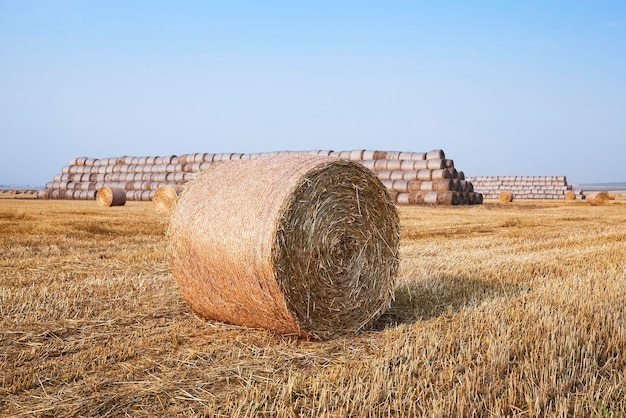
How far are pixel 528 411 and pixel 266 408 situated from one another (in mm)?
1258

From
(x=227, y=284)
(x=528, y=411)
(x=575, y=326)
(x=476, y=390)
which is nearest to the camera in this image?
(x=528, y=411)

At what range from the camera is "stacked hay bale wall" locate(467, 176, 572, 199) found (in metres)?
42.5

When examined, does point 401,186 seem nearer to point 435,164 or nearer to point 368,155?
point 435,164

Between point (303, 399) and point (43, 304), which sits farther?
point (43, 304)

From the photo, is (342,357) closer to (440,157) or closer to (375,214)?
(375,214)

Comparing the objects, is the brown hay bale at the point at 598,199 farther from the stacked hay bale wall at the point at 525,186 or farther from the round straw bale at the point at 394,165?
the stacked hay bale wall at the point at 525,186

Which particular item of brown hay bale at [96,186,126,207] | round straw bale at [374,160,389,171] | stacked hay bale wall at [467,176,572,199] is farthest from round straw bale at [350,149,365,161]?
stacked hay bale wall at [467,176,572,199]

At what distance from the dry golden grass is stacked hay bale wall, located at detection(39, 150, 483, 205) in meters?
12.9

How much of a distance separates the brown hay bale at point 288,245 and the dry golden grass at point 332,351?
0.69 feet

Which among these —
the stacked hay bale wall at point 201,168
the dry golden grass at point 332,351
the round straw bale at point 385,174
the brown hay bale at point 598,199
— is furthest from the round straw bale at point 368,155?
the dry golden grass at point 332,351

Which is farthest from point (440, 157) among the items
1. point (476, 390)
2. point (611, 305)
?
point (476, 390)

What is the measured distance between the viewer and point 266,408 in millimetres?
3078

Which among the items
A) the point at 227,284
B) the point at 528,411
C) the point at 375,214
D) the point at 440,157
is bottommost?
the point at 528,411

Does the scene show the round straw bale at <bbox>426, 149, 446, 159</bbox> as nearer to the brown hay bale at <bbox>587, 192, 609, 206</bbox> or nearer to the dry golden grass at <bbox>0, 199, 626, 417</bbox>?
the brown hay bale at <bbox>587, 192, 609, 206</bbox>
